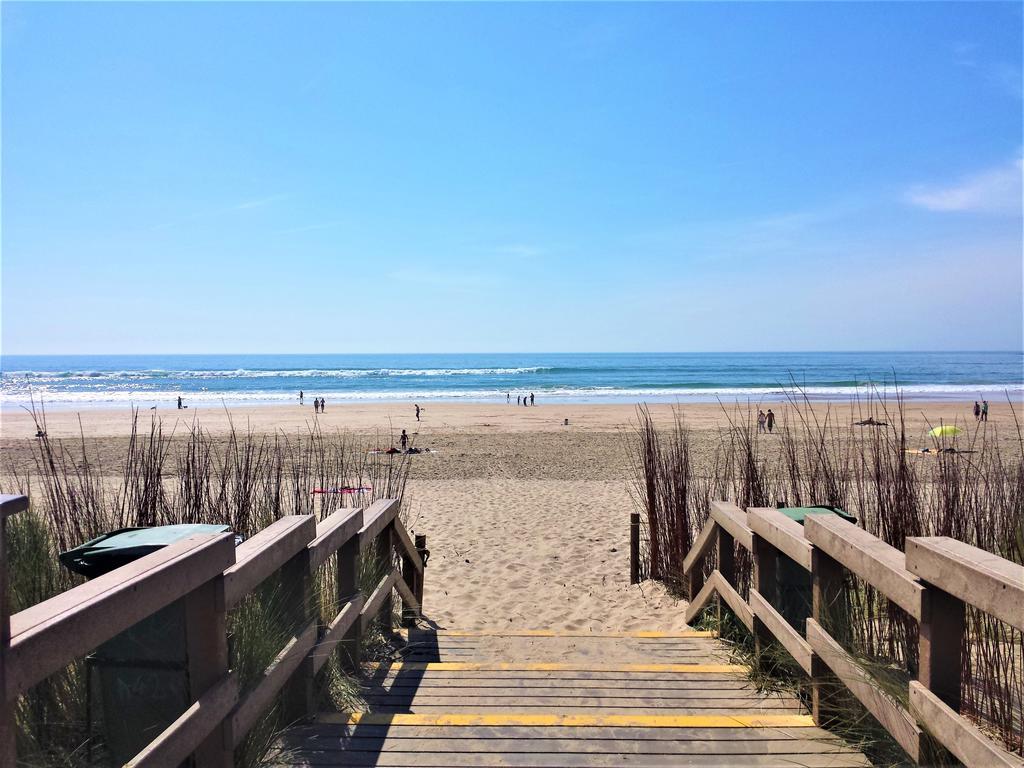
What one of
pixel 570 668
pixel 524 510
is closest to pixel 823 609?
pixel 570 668

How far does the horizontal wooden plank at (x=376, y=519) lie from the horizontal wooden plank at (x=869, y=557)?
2.14 m

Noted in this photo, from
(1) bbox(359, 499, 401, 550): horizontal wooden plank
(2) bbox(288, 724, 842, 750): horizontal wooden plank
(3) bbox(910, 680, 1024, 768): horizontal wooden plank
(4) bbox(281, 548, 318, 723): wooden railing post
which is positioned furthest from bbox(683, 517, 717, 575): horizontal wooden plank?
(4) bbox(281, 548, 318, 723): wooden railing post

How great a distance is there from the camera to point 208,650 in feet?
6.70

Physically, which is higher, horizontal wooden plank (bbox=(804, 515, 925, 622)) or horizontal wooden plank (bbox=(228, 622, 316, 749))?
horizontal wooden plank (bbox=(804, 515, 925, 622))

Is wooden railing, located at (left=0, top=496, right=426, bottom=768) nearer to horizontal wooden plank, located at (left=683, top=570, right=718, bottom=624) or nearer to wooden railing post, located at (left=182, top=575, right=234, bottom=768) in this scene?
wooden railing post, located at (left=182, top=575, right=234, bottom=768)

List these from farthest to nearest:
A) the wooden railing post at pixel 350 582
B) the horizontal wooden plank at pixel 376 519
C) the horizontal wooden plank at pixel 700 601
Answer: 1. the horizontal wooden plank at pixel 700 601
2. the horizontal wooden plank at pixel 376 519
3. the wooden railing post at pixel 350 582

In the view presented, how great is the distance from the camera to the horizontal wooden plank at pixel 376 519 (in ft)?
Answer: 12.3

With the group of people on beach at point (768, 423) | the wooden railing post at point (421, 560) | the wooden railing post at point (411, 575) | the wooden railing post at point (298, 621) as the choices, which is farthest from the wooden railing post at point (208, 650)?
the group of people on beach at point (768, 423)

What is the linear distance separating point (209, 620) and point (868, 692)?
2.10 metres

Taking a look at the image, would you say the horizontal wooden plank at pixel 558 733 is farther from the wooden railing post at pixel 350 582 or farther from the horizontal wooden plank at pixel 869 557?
the horizontal wooden plank at pixel 869 557

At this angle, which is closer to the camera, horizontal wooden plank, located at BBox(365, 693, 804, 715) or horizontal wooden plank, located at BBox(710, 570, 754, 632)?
horizontal wooden plank, located at BBox(365, 693, 804, 715)

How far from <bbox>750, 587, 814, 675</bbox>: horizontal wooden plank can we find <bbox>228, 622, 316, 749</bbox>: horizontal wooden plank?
197 cm

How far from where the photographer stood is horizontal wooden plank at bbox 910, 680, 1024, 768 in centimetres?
167

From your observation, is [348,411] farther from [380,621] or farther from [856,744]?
[856,744]
